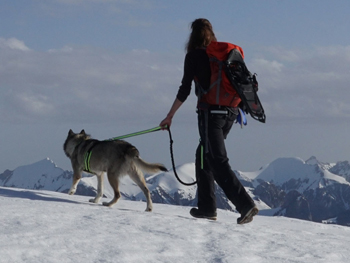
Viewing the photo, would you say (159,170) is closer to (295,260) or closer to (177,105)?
(177,105)

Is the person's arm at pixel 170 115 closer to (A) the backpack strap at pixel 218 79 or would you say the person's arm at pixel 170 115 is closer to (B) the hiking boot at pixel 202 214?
(A) the backpack strap at pixel 218 79

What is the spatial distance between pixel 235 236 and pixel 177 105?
2399 mm

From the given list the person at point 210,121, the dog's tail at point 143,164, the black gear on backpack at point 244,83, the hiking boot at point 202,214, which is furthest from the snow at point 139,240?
the dog's tail at point 143,164

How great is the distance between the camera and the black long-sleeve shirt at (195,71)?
8203 millimetres

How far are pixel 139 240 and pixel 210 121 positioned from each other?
2.58m

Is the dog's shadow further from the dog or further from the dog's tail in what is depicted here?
the dog's tail

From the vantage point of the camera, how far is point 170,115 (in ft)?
27.9

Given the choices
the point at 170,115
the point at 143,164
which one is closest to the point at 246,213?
the point at 170,115

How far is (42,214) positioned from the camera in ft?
25.1

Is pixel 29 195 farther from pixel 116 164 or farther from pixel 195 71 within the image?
pixel 195 71

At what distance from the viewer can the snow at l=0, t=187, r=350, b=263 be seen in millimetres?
5785

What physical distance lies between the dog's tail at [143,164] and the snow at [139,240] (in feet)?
6.88

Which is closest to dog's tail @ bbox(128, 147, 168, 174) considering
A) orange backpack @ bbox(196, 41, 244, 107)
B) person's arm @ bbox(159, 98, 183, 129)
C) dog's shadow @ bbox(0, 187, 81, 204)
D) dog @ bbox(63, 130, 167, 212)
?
dog @ bbox(63, 130, 167, 212)

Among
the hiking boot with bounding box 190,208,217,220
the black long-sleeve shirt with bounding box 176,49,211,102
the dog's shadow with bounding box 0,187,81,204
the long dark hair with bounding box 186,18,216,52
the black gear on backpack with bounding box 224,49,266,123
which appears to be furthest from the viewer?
the dog's shadow with bounding box 0,187,81,204
